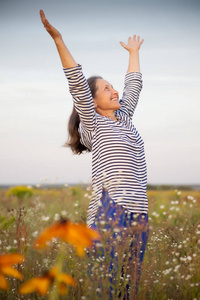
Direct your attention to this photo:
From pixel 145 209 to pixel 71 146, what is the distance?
3.54 feet

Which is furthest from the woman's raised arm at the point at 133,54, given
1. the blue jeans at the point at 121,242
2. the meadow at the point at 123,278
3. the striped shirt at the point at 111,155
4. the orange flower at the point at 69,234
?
the orange flower at the point at 69,234

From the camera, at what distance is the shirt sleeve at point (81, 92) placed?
2.85 meters

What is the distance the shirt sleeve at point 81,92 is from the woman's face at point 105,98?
0.98 ft

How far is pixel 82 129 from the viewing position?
10.7 ft

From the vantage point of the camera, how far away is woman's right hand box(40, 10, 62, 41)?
2539mm

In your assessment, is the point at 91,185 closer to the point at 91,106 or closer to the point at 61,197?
the point at 91,106

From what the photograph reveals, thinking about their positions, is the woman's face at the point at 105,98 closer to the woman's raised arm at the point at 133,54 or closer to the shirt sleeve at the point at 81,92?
the shirt sleeve at the point at 81,92

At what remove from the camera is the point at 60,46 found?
2.69 meters

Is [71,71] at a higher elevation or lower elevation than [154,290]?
higher

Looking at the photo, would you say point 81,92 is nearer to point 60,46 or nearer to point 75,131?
point 60,46

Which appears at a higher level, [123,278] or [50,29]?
[50,29]

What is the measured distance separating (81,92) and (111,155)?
56 centimetres

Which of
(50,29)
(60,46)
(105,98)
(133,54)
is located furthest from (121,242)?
(133,54)

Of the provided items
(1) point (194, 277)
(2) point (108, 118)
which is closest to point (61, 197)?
(2) point (108, 118)
